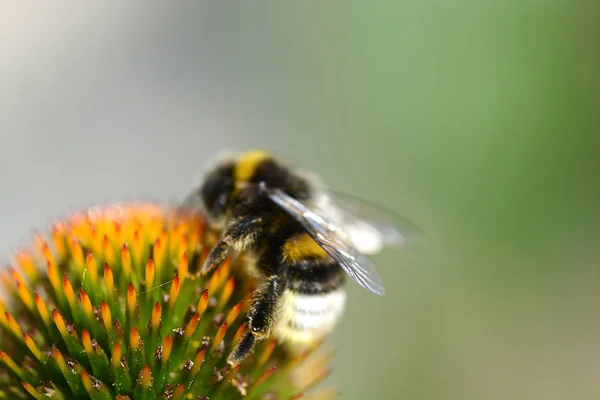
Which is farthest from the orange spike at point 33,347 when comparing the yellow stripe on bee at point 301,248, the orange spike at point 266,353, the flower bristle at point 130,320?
the yellow stripe on bee at point 301,248

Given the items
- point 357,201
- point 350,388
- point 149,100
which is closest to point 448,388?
point 350,388

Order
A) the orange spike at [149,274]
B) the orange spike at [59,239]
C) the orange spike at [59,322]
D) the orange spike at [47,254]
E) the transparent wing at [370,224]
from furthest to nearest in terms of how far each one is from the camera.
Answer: the transparent wing at [370,224]
the orange spike at [59,239]
the orange spike at [47,254]
the orange spike at [149,274]
the orange spike at [59,322]

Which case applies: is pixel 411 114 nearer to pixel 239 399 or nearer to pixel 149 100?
pixel 149 100

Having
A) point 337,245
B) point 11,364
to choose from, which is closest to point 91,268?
point 11,364

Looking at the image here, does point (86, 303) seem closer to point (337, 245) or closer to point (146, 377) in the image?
point (146, 377)

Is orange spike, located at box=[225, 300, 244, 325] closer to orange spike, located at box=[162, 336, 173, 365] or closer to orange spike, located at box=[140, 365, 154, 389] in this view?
orange spike, located at box=[162, 336, 173, 365]

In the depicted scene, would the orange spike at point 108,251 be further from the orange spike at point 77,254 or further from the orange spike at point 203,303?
the orange spike at point 203,303

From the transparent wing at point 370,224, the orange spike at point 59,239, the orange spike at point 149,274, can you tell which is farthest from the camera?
the transparent wing at point 370,224
